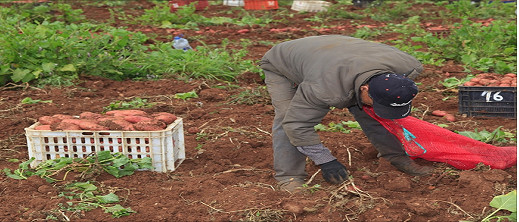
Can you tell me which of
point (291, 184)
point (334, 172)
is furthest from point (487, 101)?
point (291, 184)

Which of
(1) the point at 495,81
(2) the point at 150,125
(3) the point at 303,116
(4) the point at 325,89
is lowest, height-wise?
(1) the point at 495,81

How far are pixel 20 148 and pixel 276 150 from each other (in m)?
2.21

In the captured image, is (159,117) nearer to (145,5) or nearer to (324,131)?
(324,131)

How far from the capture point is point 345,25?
13.3 meters

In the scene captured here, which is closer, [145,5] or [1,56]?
[1,56]

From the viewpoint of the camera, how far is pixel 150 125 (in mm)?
4684

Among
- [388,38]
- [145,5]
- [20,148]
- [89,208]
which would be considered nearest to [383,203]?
[89,208]

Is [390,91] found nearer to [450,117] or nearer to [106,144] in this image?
[106,144]

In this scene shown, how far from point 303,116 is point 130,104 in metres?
3.26

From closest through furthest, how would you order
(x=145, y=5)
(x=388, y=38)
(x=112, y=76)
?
(x=112, y=76) < (x=388, y=38) < (x=145, y=5)

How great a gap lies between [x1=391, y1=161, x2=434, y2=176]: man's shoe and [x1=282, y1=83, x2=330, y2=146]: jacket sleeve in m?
0.94

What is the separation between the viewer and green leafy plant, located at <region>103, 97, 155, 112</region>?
674 cm

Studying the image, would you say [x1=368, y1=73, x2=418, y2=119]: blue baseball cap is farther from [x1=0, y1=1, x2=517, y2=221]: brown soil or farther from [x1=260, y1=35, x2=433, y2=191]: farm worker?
[x1=0, y1=1, x2=517, y2=221]: brown soil

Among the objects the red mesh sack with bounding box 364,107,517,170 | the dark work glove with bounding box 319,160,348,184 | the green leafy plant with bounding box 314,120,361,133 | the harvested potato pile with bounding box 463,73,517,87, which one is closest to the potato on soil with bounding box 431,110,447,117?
the harvested potato pile with bounding box 463,73,517,87
